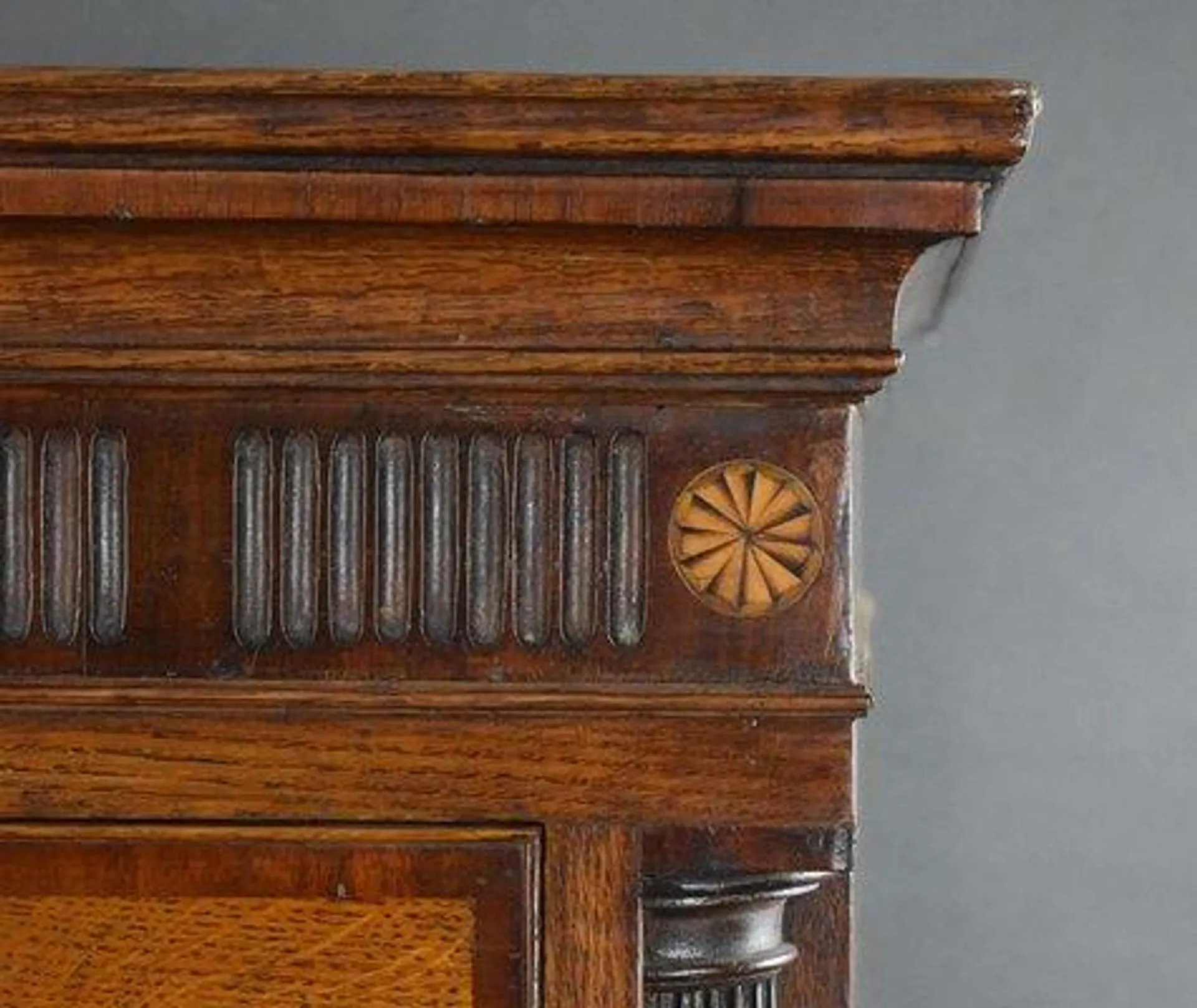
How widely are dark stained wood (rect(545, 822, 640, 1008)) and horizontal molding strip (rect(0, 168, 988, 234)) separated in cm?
16

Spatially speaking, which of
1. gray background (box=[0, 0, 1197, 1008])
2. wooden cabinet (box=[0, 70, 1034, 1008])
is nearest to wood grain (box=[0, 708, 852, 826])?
wooden cabinet (box=[0, 70, 1034, 1008])

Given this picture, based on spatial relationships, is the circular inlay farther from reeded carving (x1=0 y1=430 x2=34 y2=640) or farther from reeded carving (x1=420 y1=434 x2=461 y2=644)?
reeded carving (x1=0 y1=430 x2=34 y2=640)

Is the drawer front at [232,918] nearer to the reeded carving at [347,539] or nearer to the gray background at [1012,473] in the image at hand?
the reeded carving at [347,539]

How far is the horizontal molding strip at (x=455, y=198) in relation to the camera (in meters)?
0.59

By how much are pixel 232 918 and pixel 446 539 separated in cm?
11

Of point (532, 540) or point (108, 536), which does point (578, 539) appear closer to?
point (532, 540)

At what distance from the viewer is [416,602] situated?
0.63 meters

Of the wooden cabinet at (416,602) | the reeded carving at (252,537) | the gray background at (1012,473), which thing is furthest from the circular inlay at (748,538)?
the gray background at (1012,473)

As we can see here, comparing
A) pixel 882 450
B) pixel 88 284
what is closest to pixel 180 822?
pixel 88 284

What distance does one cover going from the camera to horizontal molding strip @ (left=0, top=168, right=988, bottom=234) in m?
0.59

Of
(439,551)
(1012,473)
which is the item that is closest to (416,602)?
(439,551)

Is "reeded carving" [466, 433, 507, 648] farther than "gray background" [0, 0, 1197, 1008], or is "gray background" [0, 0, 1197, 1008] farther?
"gray background" [0, 0, 1197, 1008]

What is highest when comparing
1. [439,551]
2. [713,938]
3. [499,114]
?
[499,114]

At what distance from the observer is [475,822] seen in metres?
0.63
